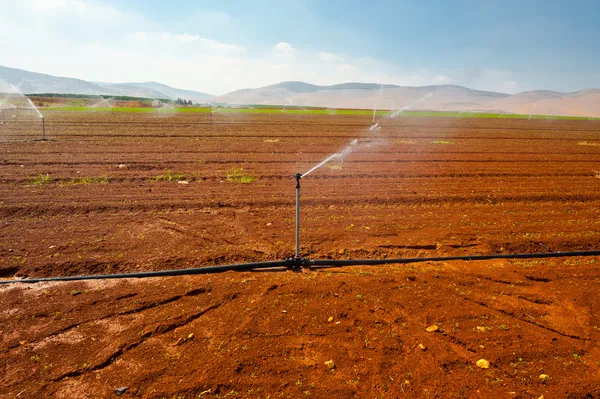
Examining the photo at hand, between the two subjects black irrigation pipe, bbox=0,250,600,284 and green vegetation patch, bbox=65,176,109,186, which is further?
green vegetation patch, bbox=65,176,109,186

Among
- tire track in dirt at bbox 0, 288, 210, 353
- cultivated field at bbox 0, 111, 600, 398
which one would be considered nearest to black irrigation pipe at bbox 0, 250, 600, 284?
cultivated field at bbox 0, 111, 600, 398

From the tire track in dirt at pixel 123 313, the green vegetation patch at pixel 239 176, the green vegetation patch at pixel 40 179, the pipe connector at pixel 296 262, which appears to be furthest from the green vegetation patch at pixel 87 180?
the pipe connector at pixel 296 262

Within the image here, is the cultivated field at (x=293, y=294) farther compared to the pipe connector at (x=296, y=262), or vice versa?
the pipe connector at (x=296, y=262)

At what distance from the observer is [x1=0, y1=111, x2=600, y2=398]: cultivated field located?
10.3 feet

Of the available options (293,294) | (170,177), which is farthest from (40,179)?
(293,294)

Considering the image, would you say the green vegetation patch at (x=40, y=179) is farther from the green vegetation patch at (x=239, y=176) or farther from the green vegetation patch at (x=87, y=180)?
the green vegetation patch at (x=239, y=176)

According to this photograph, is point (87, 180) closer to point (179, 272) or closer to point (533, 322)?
point (179, 272)

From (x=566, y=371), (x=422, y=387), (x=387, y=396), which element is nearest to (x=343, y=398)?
(x=387, y=396)

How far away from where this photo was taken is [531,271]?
5207 millimetres

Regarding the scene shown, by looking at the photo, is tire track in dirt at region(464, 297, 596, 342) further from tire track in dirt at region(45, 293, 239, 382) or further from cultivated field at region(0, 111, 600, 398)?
tire track in dirt at region(45, 293, 239, 382)

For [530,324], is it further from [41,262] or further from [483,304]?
[41,262]

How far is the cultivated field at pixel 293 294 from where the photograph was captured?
313cm

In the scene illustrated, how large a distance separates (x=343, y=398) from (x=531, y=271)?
13.2 ft

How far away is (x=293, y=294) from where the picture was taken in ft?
14.4
